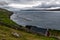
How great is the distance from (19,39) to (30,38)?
4002 millimetres

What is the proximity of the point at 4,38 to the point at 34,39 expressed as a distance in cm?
671

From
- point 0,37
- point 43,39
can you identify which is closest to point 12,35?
point 0,37

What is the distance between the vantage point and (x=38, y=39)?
36.9 m

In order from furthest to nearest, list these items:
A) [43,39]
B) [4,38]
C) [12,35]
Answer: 1. [43,39]
2. [12,35]
3. [4,38]

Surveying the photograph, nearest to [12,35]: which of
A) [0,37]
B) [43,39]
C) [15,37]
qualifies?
[15,37]

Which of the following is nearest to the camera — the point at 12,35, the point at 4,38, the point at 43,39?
the point at 4,38

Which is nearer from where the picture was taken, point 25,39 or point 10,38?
point 10,38

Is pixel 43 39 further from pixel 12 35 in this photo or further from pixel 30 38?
pixel 12 35

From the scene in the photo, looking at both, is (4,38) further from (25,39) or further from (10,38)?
(25,39)

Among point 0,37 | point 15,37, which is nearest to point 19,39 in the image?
point 15,37

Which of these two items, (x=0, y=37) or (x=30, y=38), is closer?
(x=0, y=37)

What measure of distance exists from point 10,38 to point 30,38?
5.24 metres

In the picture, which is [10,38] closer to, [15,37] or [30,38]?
[15,37]

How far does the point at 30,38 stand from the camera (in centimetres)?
3672
